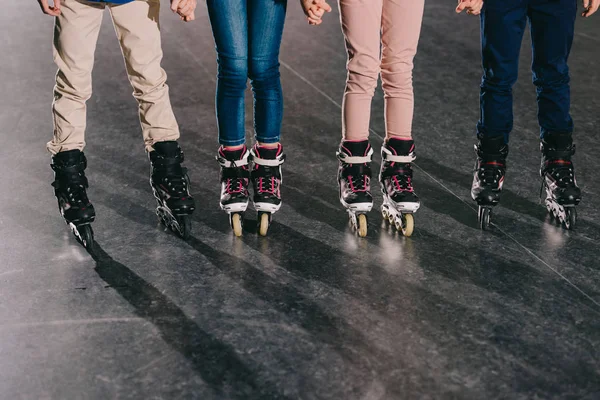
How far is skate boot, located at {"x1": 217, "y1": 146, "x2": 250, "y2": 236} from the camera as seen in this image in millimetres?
2994

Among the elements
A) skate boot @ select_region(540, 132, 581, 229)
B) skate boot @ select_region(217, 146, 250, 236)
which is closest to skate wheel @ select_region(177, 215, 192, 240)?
skate boot @ select_region(217, 146, 250, 236)

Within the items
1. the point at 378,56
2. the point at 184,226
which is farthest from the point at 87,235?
the point at 378,56

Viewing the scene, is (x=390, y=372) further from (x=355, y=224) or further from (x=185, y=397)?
(x=355, y=224)

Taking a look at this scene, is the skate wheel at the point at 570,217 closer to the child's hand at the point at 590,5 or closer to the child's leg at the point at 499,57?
the child's leg at the point at 499,57

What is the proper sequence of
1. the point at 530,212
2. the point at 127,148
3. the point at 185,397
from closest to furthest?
the point at 185,397
the point at 530,212
the point at 127,148

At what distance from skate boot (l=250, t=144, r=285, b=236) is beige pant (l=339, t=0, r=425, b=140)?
11.4 inches

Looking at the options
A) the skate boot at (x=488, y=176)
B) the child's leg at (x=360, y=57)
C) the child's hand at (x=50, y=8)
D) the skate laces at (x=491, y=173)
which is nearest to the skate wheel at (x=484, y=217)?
the skate boot at (x=488, y=176)

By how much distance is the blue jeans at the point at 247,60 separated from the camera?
2770 millimetres

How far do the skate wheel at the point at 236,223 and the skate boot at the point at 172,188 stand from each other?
0.15m

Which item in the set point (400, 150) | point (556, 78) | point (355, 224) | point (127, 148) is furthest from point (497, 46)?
point (127, 148)

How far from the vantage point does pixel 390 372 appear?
225cm

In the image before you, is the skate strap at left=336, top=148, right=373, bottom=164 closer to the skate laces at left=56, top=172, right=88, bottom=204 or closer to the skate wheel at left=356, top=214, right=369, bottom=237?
the skate wheel at left=356, top=214, right=369, bottom=237

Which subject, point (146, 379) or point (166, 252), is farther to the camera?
point (166, 252)

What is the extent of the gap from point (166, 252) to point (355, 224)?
71cm
